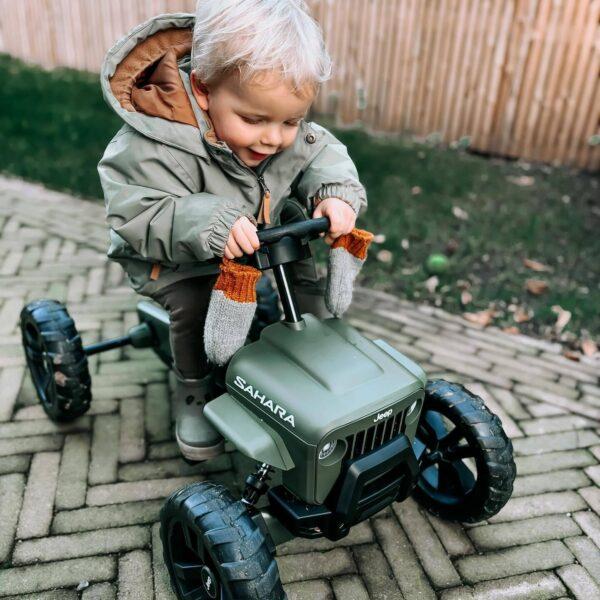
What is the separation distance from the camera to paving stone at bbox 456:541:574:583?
2160 millimetres

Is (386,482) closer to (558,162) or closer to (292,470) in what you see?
(292,470)

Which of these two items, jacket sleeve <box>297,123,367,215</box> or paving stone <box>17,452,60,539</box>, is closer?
jacket sleeve <box>297,123,367,215</box>

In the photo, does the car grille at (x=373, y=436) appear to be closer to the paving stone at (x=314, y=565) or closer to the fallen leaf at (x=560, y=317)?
the paving stone at (x=314, y=565)

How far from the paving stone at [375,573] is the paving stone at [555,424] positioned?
3.41ft

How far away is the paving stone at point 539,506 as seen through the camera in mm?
2410

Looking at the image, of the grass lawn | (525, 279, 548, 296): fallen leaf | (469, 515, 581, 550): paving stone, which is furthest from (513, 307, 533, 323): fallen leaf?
(469, 515, 581, 550): paving stone

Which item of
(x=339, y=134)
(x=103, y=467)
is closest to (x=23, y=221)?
(x=103, y=467)

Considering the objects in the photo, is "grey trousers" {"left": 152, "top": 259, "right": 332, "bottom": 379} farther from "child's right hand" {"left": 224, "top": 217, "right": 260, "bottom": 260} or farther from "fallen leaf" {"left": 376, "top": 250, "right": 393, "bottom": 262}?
"fallen leaf" {"left": 376, "top": 250, "right": 393, "bottom": 262}

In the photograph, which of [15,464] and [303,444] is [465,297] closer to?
[303,444]

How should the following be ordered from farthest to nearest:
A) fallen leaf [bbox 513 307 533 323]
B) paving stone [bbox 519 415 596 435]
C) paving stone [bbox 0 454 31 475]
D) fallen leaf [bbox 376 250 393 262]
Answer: fallen leaf [bbox 376 250 393 262]
fallen leaf [bbox 513 307 533 323]
paving stone [bbox 519 415 596 435]
paving stone [bbox 0 454 31 475]

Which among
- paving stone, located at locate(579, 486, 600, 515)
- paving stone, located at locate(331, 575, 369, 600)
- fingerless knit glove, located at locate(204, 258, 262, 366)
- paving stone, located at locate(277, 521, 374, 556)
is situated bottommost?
paving stone, located at locate(579, 486, 600, 515)

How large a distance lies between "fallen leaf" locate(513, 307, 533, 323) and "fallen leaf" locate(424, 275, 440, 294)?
515 millimetres

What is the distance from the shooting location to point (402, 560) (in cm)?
218

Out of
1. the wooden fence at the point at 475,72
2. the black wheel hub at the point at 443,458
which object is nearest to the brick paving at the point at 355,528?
the black wheel hub at the point at 443,458
